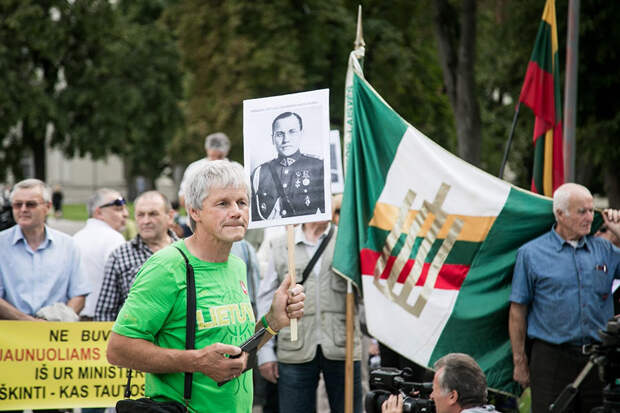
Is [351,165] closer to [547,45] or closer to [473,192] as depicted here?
[473,192]

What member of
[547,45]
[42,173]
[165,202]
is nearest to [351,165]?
[165,202]

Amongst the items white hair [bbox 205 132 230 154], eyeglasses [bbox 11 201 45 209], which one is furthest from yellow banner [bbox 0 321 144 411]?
white hair [bbox 205 132 230 154]

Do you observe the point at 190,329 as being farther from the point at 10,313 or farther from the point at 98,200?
the point at 98,200

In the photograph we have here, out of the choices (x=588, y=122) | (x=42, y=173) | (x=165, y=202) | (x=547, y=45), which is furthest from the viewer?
(x=42, y=173)

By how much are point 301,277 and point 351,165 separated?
0.96m

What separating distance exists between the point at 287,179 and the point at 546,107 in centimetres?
445

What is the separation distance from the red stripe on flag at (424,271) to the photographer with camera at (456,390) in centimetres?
209

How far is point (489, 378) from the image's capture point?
6148 mm

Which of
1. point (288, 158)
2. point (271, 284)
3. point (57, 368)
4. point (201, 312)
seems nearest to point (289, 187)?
point (288, 158)

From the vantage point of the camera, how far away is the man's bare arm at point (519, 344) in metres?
5.85

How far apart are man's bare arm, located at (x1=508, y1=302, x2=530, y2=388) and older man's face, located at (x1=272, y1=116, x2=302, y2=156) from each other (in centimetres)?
234

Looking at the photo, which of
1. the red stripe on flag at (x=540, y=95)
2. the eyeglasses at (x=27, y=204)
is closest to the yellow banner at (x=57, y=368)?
the eyeglasses at (x=27, y=204)

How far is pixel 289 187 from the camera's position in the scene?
409cm

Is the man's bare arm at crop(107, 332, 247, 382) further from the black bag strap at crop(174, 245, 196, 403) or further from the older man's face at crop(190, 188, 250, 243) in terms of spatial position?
the older man's face at crop(190, 188, 250, 243)
